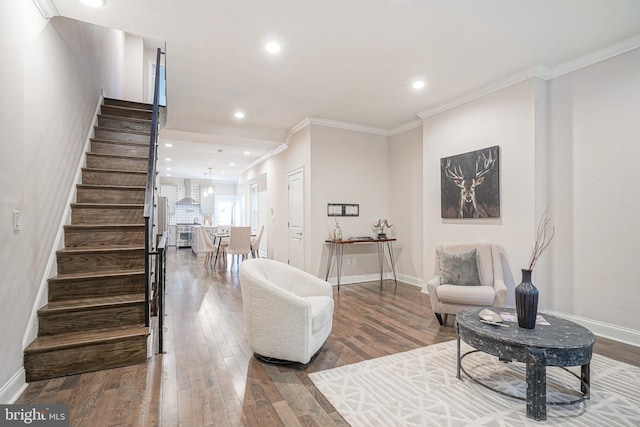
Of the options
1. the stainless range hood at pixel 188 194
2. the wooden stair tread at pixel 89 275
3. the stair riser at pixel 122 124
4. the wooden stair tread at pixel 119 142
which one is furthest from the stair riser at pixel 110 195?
the stainless range hood at pixel 188 194

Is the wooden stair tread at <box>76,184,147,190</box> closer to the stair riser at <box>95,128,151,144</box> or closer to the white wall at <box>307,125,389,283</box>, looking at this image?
the stair riser at <box>95,128,151,144</box>

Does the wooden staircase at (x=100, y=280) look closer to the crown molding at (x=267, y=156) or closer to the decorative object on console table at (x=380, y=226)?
the crown molding at (x=267, y=156)

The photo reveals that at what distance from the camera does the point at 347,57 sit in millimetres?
3297

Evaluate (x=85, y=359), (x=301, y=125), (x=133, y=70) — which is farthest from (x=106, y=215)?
(x=133, y=70)

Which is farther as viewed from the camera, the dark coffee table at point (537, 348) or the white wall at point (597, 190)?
the white wall at point (597, 190)

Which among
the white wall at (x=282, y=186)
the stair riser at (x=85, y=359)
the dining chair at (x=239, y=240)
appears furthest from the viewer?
the dining chair at (x=239, y=240)

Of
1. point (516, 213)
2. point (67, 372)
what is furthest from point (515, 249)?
point (67, 372)

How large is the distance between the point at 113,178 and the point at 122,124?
1212mm

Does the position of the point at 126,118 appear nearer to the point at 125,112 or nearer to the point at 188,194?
the point at 125,112

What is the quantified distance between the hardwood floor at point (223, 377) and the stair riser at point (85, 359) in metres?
0.05

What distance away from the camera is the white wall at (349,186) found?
5.34 m

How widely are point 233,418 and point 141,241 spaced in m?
2.14

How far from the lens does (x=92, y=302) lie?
8.52 feet

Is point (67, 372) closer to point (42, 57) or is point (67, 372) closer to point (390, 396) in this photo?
point (390, 396)
